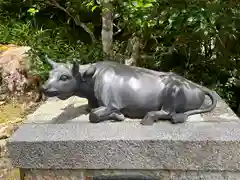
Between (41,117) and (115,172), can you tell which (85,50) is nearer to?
(41,117)

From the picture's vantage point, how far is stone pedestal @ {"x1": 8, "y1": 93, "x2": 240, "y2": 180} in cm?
203

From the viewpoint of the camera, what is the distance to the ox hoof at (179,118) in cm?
215

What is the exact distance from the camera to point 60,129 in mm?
2166

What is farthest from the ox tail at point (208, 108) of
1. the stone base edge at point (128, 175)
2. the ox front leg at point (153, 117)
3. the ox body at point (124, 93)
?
the stone base edge at point (128, 175)

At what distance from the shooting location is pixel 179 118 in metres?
2.16

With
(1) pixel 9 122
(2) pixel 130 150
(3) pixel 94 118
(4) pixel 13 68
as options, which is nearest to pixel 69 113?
(3) pixel 94 118

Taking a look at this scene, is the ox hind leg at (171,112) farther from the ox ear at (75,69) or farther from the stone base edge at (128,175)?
the ox ear at (75,69)

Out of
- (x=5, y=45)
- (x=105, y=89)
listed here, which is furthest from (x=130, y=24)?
(x=5, y=45)

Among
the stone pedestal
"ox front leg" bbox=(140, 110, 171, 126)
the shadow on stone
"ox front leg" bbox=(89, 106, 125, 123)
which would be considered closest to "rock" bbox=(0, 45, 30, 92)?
the shadow on stone

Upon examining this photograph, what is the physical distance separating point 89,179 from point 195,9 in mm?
1653

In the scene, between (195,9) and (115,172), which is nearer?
(115,172)

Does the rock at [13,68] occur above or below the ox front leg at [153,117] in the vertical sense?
below

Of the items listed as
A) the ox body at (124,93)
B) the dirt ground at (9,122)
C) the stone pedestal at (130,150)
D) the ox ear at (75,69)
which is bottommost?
the dirt ground at (9,122)

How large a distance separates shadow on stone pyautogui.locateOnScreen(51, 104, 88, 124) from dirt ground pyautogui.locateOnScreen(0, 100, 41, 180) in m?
1.10
